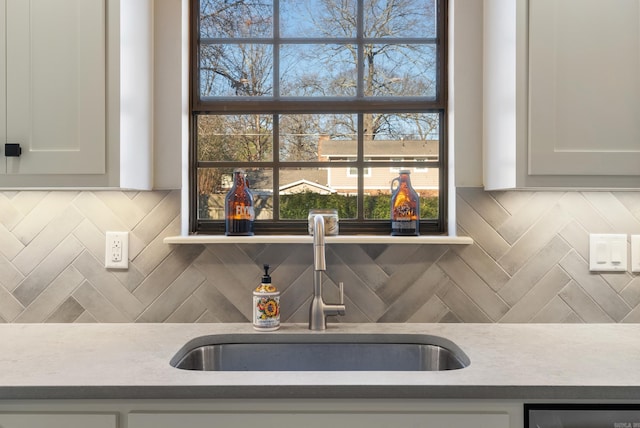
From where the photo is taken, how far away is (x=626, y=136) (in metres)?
1.44

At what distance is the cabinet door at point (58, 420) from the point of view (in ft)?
3.79

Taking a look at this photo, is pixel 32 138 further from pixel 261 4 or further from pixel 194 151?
pixel 261 4

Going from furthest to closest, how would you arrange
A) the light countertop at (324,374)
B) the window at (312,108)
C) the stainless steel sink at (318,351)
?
the window at (312,108) < the stainless steel sink at (318,351) < the light countertop at (324,374)

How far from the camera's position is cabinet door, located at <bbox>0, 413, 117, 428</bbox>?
→ 1156mm

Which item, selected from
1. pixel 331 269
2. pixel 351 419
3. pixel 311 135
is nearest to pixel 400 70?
pixel 311 135

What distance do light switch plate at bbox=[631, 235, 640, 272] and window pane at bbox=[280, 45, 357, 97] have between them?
1097mm

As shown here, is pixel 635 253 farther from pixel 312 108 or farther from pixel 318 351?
pixel 312 108

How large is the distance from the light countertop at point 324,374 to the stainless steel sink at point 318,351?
0.09 metres

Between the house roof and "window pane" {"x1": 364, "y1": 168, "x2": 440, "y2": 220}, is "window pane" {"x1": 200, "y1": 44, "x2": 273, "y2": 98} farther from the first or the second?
"window pane" {"x1": 364, "y1": 168, "x2": 440, "y2": 220}

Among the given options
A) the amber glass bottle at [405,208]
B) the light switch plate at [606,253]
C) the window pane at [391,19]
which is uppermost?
the window pane at [391,19]

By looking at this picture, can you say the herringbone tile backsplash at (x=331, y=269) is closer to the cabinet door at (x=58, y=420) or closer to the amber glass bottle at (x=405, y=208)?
the amber glass bottle at (x=405, y=208)

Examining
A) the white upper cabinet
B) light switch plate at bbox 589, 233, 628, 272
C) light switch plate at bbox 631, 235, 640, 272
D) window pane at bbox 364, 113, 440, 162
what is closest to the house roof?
window pane at bbox 364, 113, 440, 162

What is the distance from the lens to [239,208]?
5.92 ft

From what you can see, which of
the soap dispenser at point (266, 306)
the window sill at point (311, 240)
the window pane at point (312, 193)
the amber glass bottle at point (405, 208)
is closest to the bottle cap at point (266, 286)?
the soap dispenser at point (266, 306)
